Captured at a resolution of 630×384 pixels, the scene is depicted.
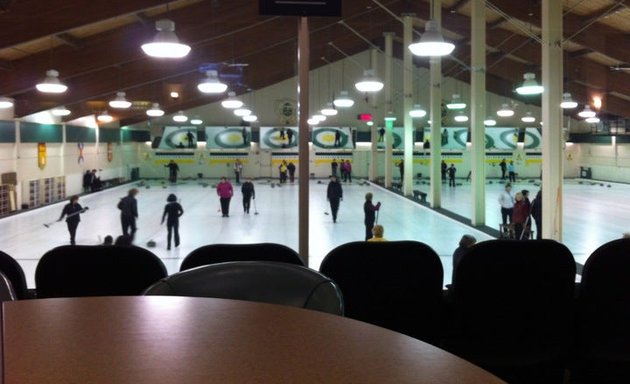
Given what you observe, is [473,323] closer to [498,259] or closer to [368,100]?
[498,259]

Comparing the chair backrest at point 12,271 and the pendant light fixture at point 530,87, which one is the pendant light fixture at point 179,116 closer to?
the pendant light fixture at point 530,87

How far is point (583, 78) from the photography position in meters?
20.7

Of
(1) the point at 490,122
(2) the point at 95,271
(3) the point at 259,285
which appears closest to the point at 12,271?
(2) the point at 95,271

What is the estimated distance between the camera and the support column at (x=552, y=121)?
37.5 feet

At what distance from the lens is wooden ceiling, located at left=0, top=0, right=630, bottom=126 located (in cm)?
1120

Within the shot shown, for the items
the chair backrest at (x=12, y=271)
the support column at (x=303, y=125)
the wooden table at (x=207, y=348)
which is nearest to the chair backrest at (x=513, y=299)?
the wooden table at (x=207, y=348)

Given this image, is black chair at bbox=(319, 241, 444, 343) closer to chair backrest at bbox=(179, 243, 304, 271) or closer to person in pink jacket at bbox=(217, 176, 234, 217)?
chair backrest at bbox=(179, 243, 304, 271)

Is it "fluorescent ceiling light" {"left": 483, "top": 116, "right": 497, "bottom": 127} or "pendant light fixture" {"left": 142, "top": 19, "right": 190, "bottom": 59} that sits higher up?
"fluorescent ceiling light" {"left": 483, "top": 116, "right": 497, "bottom": 127}

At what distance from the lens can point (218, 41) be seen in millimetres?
17281

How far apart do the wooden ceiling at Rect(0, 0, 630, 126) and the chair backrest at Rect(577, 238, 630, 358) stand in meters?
8.79

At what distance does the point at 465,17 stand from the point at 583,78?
185 inches

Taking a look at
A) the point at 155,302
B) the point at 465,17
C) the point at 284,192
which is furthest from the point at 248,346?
the point at 284,192

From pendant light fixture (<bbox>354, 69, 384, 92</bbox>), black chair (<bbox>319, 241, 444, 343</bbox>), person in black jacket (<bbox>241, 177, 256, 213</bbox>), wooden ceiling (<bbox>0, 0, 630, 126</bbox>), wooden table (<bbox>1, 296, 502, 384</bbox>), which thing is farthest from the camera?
person in black jacket (<bbox>241, 177, 256, 213</bbox>)

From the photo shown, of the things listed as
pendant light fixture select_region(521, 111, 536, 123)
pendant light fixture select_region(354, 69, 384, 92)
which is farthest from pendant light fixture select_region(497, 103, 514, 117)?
pendant light fixture select_region(354, 69, 384, 92)
